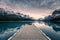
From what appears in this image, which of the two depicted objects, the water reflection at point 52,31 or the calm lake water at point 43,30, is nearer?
the calm lake water at point 43,30

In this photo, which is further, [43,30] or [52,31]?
[43,30]

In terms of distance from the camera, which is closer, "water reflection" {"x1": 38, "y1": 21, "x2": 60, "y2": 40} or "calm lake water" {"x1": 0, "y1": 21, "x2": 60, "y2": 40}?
"calm lake water" {"x1": 0, "y1": 21, "x2": 60, "y2": 40}
